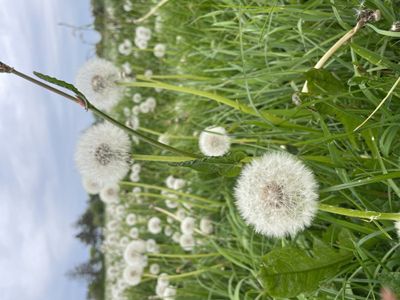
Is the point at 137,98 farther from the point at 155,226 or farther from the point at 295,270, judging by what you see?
the point at 295,270

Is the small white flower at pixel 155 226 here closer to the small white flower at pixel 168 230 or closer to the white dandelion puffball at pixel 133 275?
the small white flower at pixel 168 230

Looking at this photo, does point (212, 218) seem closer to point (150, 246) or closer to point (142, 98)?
point (150, 246)

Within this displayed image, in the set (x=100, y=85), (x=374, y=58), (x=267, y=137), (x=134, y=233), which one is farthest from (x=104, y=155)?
(x=134, y=233)

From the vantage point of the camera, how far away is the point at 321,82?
929 millimetres

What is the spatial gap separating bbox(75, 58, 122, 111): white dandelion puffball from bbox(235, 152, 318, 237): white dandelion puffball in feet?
1.37

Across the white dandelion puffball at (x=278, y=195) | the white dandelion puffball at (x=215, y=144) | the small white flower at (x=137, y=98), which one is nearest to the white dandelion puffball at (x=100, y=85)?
the white dandelion puffball at (x=215, y=144)

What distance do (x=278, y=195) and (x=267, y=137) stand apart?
2.34ft

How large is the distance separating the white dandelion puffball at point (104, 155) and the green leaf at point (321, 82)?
0.38 meters

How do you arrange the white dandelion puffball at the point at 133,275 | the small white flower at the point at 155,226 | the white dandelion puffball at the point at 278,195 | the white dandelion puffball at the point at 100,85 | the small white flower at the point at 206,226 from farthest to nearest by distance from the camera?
the small white flower at the point at 155,226 → the white dandelion puffball at the point at 133,275 → the small white flower at the point at 206,226 → the white dandelion puffball at the point at 100,85 → the white dandelion puffball at the point at 278,195

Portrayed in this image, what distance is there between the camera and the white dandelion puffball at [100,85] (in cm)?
106

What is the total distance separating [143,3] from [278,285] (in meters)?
2.56

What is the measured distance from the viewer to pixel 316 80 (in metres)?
0.93

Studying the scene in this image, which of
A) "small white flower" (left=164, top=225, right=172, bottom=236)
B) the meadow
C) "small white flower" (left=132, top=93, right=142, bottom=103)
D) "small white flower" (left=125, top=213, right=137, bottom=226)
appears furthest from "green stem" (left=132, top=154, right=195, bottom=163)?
"small white flower" (left=132, top=93, right=142, bottom=103)

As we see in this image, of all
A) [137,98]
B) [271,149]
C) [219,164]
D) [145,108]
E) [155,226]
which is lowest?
[219,164]
